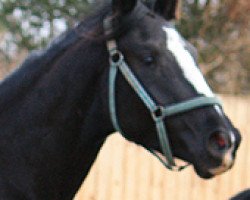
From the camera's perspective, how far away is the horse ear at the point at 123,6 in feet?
8.26

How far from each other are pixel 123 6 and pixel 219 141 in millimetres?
730

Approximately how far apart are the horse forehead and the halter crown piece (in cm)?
6

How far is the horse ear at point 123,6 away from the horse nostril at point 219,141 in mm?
675

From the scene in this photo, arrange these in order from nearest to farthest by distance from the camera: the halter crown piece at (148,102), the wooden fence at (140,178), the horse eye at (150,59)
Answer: the halter crown piece at (148,102)
the horse eye at (150,59)
the wooden fence at (140,178)

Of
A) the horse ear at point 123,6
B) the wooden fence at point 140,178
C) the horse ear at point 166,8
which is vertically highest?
the horse ear at point 123,6

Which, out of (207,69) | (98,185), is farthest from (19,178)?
(207,69)

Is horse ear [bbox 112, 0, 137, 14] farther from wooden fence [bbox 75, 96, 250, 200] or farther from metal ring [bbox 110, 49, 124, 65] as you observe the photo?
wooden fence [bbox 75, 96, 250, 200]

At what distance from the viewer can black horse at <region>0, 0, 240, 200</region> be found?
247 centimetres

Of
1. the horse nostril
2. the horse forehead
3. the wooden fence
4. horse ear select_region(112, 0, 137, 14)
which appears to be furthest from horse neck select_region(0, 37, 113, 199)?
the wooden fence

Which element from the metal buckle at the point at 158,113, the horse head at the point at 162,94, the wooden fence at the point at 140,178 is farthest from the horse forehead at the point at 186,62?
the wooden fence at the point at 140,178

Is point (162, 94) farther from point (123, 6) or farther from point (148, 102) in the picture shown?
point (123, 6)

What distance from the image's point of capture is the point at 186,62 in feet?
7.93

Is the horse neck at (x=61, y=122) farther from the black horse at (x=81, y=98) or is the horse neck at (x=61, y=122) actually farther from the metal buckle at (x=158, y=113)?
the metal buckle at (x=158, y=113)

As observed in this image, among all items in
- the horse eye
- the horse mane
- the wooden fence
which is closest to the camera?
the horse eye
